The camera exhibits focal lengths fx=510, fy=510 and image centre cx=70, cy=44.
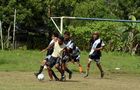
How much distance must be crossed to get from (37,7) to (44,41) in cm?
410

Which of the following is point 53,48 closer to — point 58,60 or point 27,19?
point 58,60

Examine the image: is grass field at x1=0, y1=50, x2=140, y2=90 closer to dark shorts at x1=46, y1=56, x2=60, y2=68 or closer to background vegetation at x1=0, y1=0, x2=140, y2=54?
dark shorts at x1=46, y1=56, x2=60, y2=68

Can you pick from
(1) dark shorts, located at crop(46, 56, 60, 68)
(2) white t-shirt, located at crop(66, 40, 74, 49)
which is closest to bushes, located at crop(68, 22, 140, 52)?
(2) white t-shirt, located at crop(66, 40, 74, 49)

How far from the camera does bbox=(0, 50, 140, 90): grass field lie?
1602 centimetres

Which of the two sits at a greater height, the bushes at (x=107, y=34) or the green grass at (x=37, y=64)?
the green grass at (x=37, y=64)

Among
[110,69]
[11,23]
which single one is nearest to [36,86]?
[110,69]

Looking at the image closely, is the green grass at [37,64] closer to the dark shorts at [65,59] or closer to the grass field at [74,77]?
the grass field at [74,77]

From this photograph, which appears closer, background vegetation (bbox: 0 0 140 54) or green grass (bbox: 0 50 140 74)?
green grass (bbox: 0 50 140 74)

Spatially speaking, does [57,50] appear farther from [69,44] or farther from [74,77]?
[74,77]

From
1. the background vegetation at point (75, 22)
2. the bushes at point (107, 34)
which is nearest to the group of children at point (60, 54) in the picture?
the background vegetation at point (75, 22)

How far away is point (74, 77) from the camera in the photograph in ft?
66.6

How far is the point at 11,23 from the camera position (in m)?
42.1

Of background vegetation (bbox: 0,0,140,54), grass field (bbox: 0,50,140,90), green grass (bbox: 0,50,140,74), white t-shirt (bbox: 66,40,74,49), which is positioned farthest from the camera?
background vegetation (bbox: 0,0,140,54)

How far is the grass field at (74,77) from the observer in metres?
16.0
